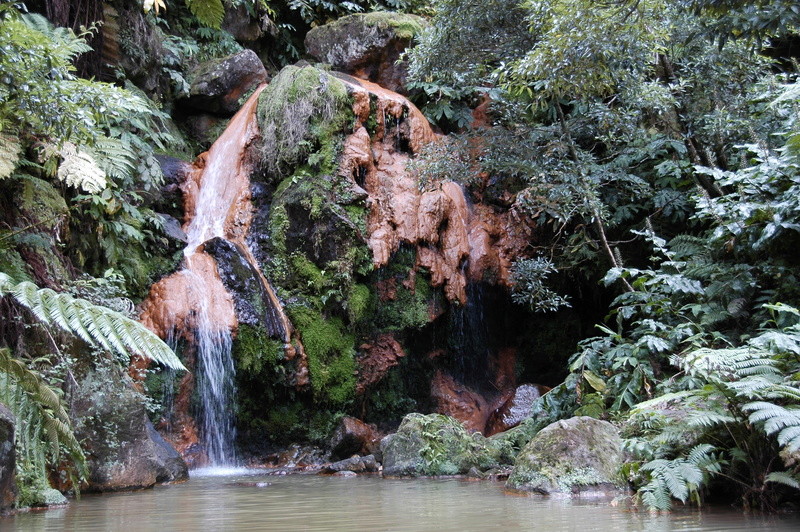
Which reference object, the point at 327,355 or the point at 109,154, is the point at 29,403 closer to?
the point at 109,154

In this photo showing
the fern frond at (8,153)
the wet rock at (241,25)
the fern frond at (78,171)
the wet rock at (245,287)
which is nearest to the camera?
the fern frond at (8,153)

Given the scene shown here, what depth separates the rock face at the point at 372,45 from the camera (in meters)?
14.8

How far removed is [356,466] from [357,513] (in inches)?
153

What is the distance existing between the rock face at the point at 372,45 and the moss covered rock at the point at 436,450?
8.96m

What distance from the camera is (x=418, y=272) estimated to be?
1136cm

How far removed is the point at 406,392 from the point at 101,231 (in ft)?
18.2

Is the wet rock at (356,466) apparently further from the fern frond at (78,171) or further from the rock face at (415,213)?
the fern frond at (78,171)

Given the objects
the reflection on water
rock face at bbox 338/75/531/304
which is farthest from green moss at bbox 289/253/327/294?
the reflection on water

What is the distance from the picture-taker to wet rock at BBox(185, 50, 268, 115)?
14.3m

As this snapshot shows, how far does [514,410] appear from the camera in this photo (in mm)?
11859

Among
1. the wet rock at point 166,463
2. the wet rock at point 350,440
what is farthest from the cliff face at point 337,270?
→ the wet rock at point 166,463

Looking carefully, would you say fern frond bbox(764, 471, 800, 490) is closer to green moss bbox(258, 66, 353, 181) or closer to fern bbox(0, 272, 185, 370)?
fern bbox(0, 272, 185, 370)

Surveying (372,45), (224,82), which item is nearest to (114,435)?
(224,82)

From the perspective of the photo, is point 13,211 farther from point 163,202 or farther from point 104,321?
point 104,321
